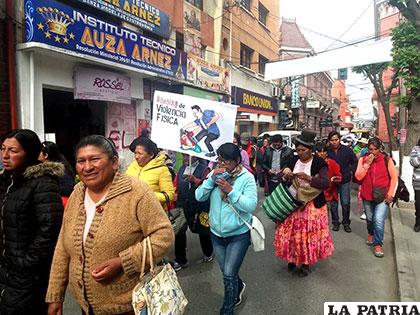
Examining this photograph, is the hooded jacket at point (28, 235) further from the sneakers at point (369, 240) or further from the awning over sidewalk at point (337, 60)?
the awning over sidewalk at point (337, 60)

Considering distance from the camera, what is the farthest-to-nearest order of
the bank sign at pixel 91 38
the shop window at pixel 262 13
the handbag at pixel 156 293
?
the shop window at pixel 262 13 < the bank sign at pixel 91 38 < the handbag at pixel 156 293

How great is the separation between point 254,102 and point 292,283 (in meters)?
14.7

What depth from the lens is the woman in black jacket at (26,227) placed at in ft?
7.41

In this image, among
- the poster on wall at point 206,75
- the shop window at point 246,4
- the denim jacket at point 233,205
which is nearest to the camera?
the denim jacket at point 233,205

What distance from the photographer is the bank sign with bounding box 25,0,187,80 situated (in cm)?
657

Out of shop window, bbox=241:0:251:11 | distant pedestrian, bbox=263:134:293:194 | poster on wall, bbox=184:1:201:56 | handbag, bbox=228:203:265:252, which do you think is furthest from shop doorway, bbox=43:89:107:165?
shop window, bbox=241:0:251:11

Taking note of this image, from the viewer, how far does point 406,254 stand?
16.4 feet

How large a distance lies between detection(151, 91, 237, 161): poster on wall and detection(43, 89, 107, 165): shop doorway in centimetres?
603

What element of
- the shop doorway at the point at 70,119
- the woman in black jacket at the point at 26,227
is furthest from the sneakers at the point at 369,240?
the shop doorway at the point at 70,119

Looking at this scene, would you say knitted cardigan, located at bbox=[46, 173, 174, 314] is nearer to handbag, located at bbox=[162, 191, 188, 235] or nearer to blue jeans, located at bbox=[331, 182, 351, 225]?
handbag, located at bbox=[162, 191, 188, 235]

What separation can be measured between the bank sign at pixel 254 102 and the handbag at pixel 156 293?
14173 millimetres

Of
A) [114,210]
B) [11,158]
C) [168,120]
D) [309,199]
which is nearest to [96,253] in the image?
[114,210]

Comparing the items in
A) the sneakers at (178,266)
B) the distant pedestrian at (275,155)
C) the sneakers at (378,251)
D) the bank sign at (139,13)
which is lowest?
the sneakers at (178,266)

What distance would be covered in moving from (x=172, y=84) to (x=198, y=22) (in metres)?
3.61
